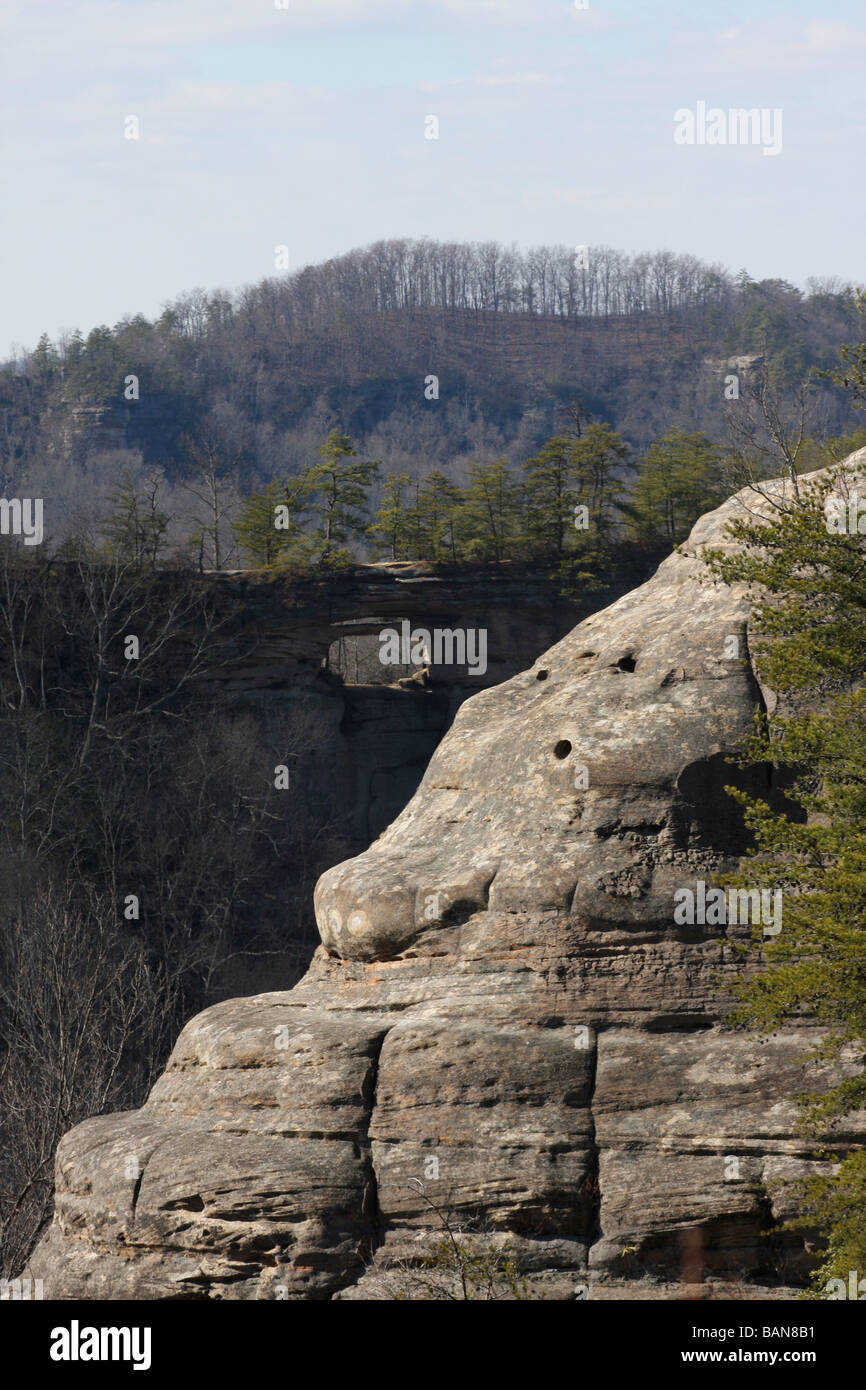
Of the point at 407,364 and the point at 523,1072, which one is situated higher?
the point at 407,364

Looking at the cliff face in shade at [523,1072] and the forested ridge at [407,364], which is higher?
the forested ridge at [407,364]

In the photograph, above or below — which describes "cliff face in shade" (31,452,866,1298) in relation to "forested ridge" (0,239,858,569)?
below

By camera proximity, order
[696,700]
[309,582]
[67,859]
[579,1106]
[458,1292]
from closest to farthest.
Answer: [458,1292] < [579,1106] < [696,700] < [67,859] < [309,582]

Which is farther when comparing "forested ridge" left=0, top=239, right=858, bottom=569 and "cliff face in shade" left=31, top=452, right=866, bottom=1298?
"forested ridge" left=0, top=239, right=858, bottom=569

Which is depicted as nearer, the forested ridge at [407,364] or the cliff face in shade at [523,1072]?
the cliff face in shade at [523,1072]

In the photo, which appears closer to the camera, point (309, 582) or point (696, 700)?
point (696, 700)

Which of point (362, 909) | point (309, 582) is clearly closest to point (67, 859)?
point (309, 582)

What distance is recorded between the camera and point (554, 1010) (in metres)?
14.0

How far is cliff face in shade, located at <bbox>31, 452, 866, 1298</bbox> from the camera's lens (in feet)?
42.6

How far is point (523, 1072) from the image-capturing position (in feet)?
Result: 44.3

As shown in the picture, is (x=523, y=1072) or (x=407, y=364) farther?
(x=407, y=364)

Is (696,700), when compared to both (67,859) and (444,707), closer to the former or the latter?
(67,859)

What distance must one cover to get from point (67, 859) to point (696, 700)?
3470cm

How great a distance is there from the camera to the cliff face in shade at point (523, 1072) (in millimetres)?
12977
